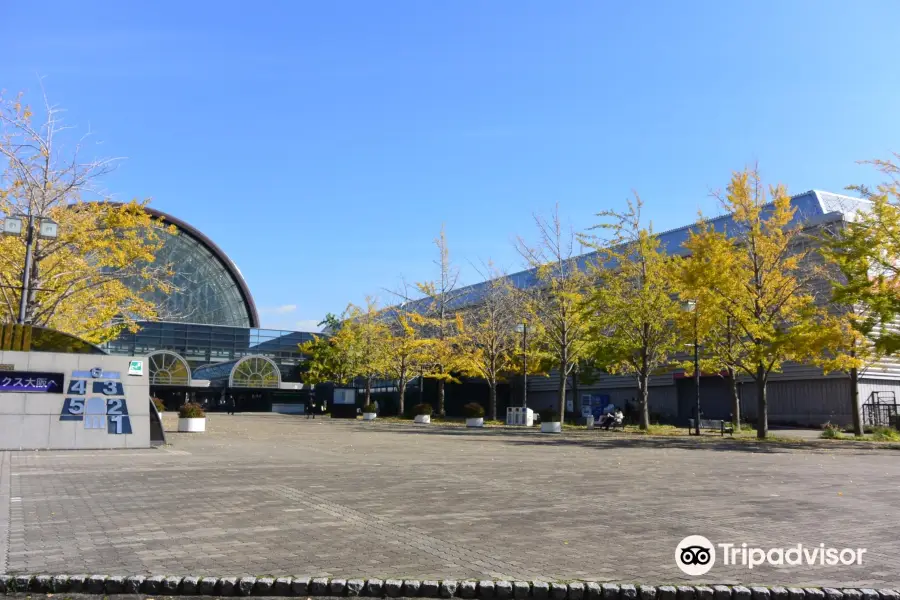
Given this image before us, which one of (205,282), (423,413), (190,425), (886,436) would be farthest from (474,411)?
(205,282)

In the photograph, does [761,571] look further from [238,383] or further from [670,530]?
[238,383]

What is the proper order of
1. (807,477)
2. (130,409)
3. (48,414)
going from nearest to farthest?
(807,477) < (48,414) < (130,409)

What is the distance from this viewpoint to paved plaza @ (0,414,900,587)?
661 cm

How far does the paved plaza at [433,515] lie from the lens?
661 cm

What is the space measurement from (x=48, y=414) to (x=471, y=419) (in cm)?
2306

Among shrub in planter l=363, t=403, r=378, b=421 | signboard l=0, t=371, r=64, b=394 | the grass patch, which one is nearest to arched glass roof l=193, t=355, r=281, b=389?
shrub in planter l=363, t=403, r=378, b=421

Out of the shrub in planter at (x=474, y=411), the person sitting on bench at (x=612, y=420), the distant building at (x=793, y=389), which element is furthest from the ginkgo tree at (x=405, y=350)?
the person sitting on bench at (x=612, y=420)

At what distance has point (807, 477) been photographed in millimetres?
14266

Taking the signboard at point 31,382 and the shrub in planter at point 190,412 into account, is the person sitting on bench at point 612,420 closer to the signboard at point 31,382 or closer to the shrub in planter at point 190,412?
the shrub in planter at point 190,412

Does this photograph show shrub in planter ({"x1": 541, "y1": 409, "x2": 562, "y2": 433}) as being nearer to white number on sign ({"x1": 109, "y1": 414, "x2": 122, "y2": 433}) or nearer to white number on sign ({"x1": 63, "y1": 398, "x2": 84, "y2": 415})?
white number on sign ({"x1": 109, "y1": 414, "x2": 122, "y2": 433})

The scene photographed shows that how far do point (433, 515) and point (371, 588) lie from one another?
337 centimetres

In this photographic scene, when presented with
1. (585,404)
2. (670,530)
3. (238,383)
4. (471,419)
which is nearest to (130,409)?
(670,530)

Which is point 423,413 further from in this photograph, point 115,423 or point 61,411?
point 61,411

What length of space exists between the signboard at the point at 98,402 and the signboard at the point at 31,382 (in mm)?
331
